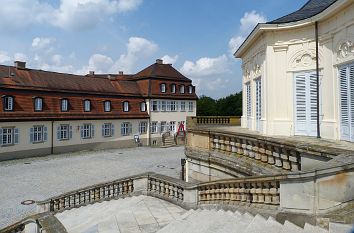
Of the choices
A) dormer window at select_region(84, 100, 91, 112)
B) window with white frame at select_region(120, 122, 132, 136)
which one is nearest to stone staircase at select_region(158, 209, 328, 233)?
dormer window at select_region(84, 100, 91, 112)

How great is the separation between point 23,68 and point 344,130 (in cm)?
2885

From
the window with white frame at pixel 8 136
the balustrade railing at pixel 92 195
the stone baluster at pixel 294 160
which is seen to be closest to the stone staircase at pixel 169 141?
the window with white frame at pixel 8 136

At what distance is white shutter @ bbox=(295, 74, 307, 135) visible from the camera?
11.3m

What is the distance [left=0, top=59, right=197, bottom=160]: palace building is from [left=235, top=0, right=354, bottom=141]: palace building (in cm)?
2217

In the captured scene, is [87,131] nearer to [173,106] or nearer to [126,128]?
[126,128]

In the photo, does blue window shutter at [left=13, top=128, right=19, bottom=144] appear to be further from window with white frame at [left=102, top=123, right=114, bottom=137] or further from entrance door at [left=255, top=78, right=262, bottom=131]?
entrance door at [left=255, top=78, right=262, bottom=131]

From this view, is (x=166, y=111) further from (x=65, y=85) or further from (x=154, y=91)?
(x=65, y=85)

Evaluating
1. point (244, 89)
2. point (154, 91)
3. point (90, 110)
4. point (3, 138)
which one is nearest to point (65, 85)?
point (90, 110)

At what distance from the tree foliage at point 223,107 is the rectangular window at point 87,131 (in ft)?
116

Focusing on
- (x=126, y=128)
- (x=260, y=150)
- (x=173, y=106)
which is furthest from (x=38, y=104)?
(x=260, y=150)

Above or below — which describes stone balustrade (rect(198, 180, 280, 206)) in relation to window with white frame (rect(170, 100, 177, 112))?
below

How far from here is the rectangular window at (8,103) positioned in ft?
84.0

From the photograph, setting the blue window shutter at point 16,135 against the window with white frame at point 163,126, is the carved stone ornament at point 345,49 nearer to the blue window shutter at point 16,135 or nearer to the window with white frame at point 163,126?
the blue window shutter at point 16,135

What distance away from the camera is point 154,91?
38844 mm
